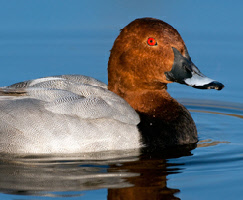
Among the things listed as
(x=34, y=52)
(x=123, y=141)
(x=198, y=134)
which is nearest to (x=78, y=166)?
(x=123, y=141)

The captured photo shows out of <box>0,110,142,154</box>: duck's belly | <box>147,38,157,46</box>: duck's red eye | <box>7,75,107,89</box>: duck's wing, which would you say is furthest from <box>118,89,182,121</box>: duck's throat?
<box>0,110,142,154</box>: duck's belly

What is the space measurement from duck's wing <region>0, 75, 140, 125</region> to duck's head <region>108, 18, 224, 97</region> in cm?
40

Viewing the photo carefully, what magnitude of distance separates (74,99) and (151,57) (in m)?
1.11

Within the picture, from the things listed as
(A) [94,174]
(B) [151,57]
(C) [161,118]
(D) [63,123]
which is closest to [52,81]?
(D) [63,123]

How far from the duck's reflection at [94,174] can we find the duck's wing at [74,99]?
0.45 m

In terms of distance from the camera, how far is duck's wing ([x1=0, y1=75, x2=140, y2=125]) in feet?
23.3

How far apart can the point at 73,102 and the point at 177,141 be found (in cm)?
139

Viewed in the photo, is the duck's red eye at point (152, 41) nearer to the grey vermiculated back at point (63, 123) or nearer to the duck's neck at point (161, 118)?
the duck's neck at point (161, 118)

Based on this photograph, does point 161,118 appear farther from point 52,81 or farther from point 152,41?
point 52,81

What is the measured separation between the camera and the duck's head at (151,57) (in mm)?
7547

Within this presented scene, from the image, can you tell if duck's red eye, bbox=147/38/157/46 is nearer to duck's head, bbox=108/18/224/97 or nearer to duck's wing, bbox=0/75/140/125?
duck's head, bbox=108/18/224/97

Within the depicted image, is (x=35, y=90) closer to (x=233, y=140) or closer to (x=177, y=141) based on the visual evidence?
(x=177, y=141)

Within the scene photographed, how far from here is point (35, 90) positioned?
24.1ft

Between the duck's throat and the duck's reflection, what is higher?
the duck's throat
